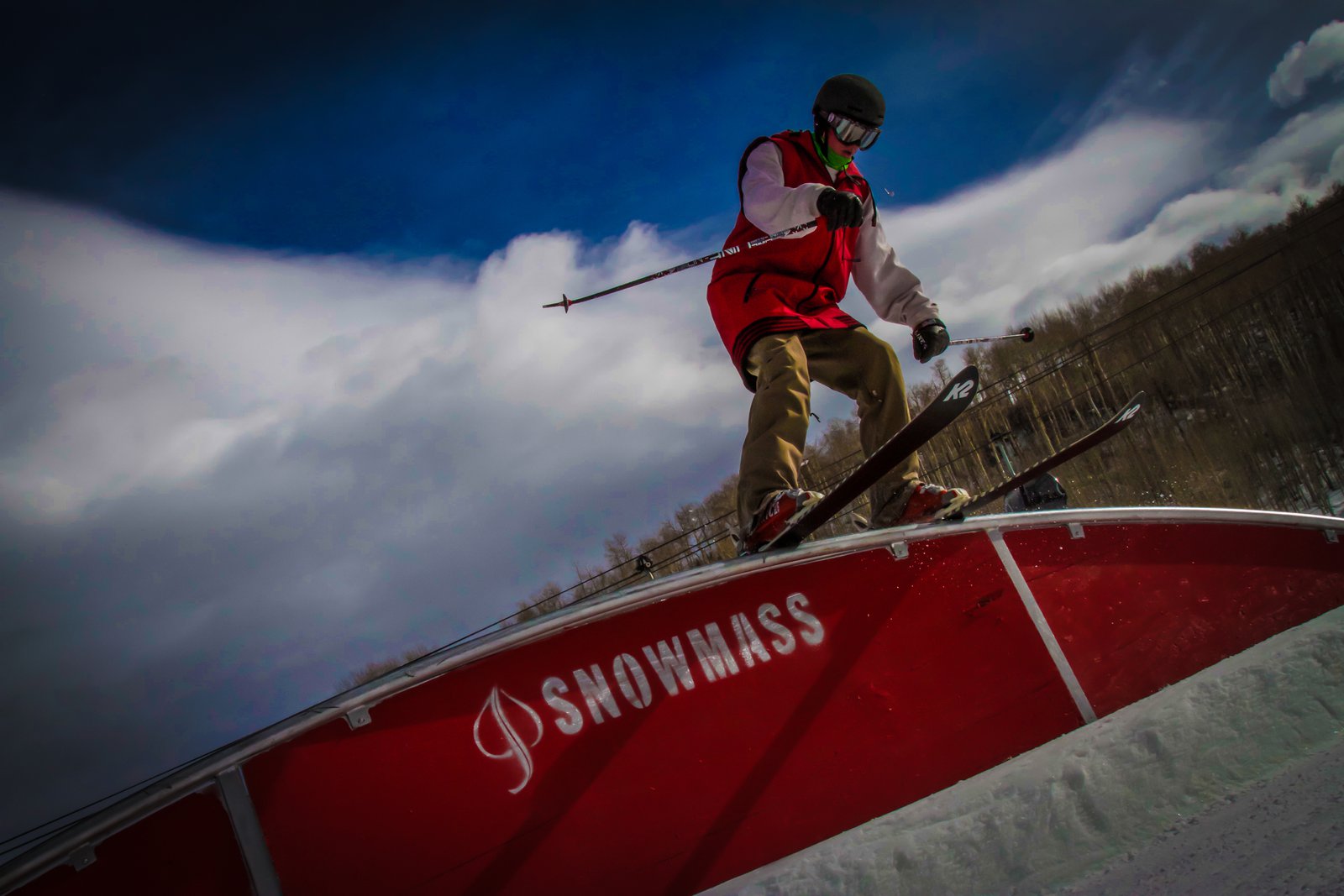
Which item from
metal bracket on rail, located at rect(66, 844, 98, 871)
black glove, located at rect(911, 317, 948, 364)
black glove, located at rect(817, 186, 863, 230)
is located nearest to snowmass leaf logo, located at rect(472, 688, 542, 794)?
metal bracket on rail, located at rect(66, 844, 98, 871)

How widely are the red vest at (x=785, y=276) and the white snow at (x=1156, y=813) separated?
185 centimetres

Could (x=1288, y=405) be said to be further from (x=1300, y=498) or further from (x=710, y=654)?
(x=710, y=654)

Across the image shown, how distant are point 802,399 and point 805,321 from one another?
424mm

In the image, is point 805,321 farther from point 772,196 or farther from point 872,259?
point 872,259

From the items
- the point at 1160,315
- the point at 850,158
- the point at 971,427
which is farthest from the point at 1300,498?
the point at 850,158

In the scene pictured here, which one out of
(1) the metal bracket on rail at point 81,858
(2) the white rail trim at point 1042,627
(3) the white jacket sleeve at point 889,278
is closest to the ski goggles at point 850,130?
(3) the white jacket sleeve at point 889,278

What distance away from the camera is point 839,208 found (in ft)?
9.32

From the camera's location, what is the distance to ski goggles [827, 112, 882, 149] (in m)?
3.30

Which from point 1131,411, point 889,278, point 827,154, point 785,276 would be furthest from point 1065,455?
point 827,154

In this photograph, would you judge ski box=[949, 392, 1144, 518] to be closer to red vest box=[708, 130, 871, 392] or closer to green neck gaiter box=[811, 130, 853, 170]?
red vest box=[708, 130, 871, 392]

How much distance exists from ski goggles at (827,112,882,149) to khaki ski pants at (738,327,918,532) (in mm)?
817

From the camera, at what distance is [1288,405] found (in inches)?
1660

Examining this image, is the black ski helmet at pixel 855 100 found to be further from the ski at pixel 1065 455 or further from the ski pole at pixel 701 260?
the ski at pixel 1065 455

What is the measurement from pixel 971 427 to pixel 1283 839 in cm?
6121
